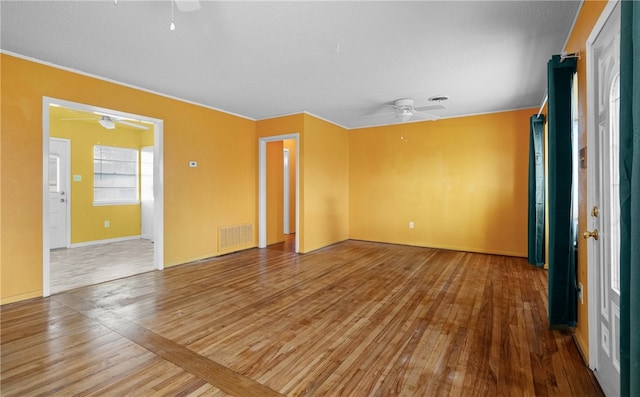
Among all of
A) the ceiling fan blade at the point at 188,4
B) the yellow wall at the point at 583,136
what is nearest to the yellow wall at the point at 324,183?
the ceiling fan blade at the point at 188,4

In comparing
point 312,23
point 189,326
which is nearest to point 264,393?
point 189,326

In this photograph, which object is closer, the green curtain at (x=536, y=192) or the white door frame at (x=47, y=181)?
the white door frame at (x=47, y=181)

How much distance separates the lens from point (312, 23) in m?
2.44

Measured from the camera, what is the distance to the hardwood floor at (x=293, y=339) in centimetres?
180

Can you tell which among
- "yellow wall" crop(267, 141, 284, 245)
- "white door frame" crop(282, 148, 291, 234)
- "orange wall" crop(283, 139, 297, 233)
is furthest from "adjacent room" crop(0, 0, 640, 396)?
"orange wall" crop(283, 139, 297, 233)

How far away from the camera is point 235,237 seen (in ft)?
18.0

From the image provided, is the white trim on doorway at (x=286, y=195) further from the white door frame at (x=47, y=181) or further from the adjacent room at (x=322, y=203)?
the white door frame at (x=47, y=181)

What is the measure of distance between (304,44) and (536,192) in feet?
12.3

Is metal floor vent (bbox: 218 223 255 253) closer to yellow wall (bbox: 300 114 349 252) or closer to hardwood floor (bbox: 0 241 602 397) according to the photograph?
yellow wall (bbox: 300 114 349 252)

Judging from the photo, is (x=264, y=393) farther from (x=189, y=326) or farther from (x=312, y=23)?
(x=312, y=23)

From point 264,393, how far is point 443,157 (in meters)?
5.25

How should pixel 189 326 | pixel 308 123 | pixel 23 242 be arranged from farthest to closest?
pixel 308 123, pixel 23 242, pixel 189 326

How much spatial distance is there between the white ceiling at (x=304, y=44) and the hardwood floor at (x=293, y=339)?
2.60 meters

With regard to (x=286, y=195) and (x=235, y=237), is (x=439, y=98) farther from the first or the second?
(x=286, y=195)
